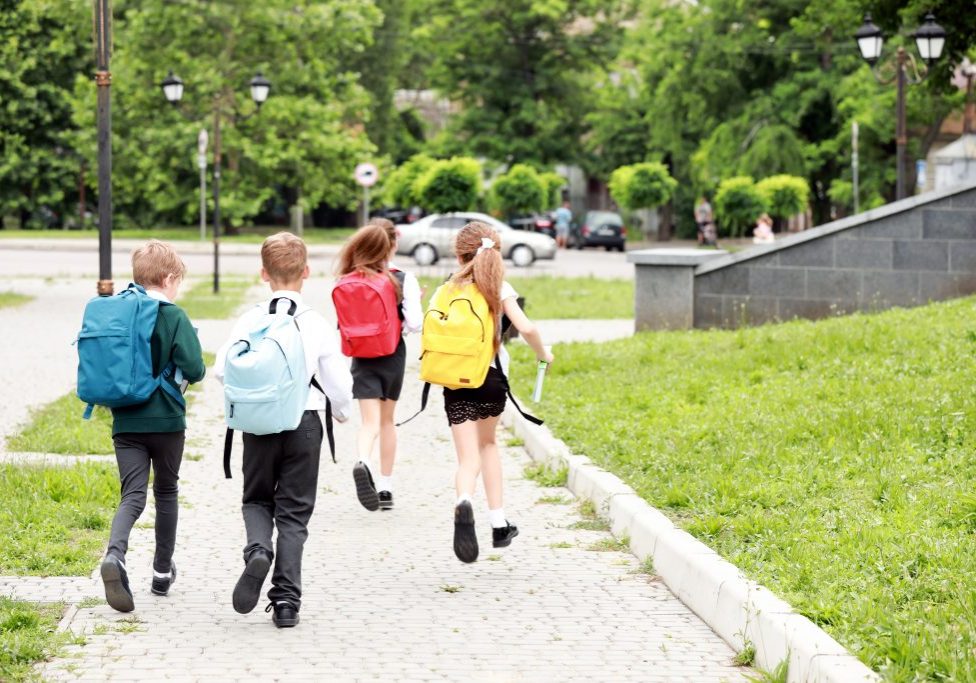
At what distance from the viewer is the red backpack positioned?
871 cm

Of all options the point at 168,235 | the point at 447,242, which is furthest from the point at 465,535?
the point at 168,235

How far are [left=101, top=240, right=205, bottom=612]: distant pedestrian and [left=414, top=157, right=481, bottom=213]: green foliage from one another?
96.0 ft

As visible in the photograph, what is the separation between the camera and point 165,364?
20.7 feet

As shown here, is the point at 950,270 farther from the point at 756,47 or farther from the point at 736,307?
the point at 756,47

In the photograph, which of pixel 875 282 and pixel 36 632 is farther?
pixel 875 282

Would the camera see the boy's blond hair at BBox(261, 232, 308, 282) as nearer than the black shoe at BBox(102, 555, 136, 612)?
No

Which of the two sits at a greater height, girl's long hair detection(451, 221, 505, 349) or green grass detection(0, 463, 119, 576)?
girl's long hair detection(451, 221, 505, 349)

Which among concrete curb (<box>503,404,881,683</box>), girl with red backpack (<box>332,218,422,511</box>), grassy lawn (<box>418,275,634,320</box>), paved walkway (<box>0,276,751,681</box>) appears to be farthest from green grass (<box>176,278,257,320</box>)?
concrete curb (<box>503,404,881,683</box>)

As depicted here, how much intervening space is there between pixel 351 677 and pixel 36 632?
1.28 meters

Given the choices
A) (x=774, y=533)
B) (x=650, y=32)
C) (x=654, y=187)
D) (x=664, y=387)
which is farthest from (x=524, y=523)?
(x=650, y=32)

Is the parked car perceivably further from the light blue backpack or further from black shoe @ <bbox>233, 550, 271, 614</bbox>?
black shoe @ <bbox>233, 550, 271, 614</bbox>

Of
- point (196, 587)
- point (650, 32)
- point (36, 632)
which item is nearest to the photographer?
point (36, 632)

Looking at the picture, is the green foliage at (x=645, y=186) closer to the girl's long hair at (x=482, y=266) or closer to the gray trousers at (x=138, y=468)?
the girl's long hair at (x=482, y=266)

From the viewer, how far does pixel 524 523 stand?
8.62 metres
